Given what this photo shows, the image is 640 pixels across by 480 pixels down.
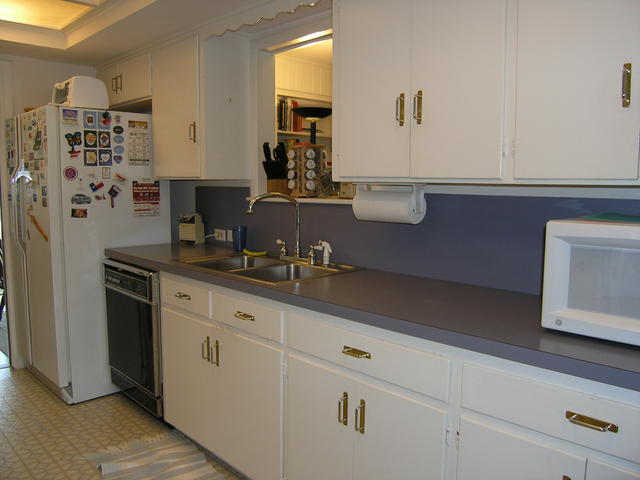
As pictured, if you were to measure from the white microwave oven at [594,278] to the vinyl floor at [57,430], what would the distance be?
5.57 ft

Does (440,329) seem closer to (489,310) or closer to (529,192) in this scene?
(489,310)

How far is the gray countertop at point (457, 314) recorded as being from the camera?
1242 millimetres

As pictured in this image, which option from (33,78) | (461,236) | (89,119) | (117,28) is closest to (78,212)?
(89,119)

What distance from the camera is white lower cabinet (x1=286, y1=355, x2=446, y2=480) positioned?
156 centimetres

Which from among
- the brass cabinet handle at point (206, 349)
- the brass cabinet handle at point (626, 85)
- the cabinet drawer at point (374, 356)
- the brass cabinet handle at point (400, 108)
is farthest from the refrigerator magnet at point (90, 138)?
the brass cabinet handle at point (626, 85)

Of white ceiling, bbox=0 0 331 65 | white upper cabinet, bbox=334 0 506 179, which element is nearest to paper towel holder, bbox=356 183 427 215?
white upper cabinet, bbox=334 0 506 179

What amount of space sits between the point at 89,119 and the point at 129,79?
1.71 ft

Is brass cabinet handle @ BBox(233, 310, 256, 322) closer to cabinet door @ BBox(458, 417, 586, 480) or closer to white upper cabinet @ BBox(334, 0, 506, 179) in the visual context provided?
white upper cabinet @ BBox(334, 0, 506, 179)

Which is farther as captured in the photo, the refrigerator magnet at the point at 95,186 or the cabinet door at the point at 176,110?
the refrigerator magnet at the point at 95,186

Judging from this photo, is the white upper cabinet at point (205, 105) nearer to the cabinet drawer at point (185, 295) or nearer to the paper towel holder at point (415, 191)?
the cabinet drawer at point (185, 295)

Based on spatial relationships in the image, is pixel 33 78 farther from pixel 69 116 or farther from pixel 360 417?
pixel 360 417

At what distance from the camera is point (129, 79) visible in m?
3.45

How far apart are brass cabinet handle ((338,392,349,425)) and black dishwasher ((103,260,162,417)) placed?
52.2 inches

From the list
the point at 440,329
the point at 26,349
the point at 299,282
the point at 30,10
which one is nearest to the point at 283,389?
the point at 299,282
